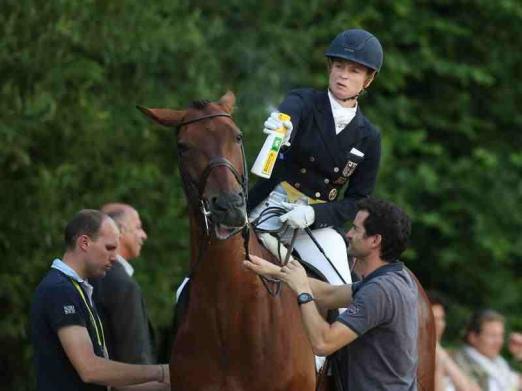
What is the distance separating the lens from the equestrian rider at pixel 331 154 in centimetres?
870

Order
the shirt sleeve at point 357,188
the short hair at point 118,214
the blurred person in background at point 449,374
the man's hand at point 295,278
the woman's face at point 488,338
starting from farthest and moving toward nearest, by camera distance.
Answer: the woman's face at point 488,338
the blurred person in background at point 449,374
the short hair at point 118,214
the shirt sleeve at point 357,188
the man's hand at point 295,278

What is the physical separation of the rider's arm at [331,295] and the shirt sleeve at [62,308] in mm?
1316

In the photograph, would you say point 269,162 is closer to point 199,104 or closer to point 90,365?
point 199,104

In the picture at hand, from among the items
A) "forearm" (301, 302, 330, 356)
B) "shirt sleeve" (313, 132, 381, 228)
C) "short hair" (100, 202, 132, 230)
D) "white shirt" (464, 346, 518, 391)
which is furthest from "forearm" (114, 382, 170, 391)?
"white shirt" (464, 346, 518, 391)

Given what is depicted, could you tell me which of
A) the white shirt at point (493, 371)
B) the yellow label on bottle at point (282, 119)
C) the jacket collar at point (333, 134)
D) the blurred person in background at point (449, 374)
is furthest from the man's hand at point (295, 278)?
the white shirt at point (493, 371)

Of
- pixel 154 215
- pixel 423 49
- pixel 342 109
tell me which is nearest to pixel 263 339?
pixel 342 109

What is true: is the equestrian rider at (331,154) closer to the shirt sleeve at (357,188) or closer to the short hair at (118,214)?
the shirt sleeve at (357,188)

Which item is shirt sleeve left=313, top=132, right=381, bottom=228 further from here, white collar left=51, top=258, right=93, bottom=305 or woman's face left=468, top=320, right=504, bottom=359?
woman's face left=468, top=320, right=504, bottom=359

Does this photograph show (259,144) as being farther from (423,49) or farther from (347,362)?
(347,362)

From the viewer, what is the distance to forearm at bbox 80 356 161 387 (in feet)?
27.2

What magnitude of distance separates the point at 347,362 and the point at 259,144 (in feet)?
21.4

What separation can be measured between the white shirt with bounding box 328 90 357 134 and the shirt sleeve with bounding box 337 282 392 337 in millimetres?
1636

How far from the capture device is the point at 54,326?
835 centimetres

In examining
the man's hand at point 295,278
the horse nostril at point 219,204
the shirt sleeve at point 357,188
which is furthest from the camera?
the shirt sleeve at point 357,188
